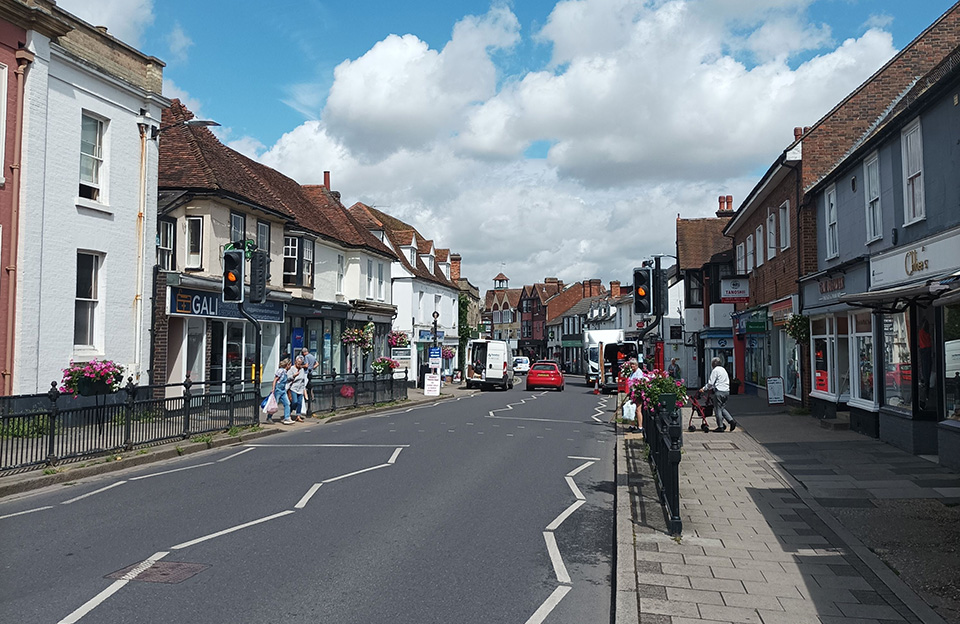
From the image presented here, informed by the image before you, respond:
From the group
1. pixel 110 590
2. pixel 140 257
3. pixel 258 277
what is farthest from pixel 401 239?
pixel 110 590

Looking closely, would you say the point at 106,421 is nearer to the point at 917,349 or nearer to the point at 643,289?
the point at 643,289

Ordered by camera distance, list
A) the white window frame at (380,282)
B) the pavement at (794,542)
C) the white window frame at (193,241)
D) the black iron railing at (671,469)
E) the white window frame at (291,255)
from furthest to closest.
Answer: the white window frame at (380,282) → the white window frame at (291,255) → the white window frame at (193,241) → the black iron railing at (671,469) → the pavement at (794,542)

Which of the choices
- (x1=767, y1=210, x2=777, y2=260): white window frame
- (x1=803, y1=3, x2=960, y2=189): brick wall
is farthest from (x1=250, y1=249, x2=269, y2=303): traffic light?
(x1=767, y1=210, x2=777, y2=260): white window frame

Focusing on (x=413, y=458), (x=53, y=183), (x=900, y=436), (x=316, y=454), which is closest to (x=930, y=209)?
(x=900, y=436)

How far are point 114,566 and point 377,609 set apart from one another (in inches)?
103

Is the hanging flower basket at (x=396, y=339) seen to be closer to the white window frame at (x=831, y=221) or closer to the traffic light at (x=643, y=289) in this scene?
the white window frame at (x=831, y=221)

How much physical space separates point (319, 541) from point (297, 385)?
12.8m

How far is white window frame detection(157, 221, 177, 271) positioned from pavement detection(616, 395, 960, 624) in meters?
14.3

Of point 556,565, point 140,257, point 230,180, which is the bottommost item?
point 556,565

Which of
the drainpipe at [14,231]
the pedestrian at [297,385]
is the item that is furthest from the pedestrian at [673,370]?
the drainpipe at [14,231]

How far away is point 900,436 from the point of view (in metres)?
13.7

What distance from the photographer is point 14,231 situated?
15117mm

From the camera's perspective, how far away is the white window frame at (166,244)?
2111cm

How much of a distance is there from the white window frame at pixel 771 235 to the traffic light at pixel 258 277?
15.3 meters
